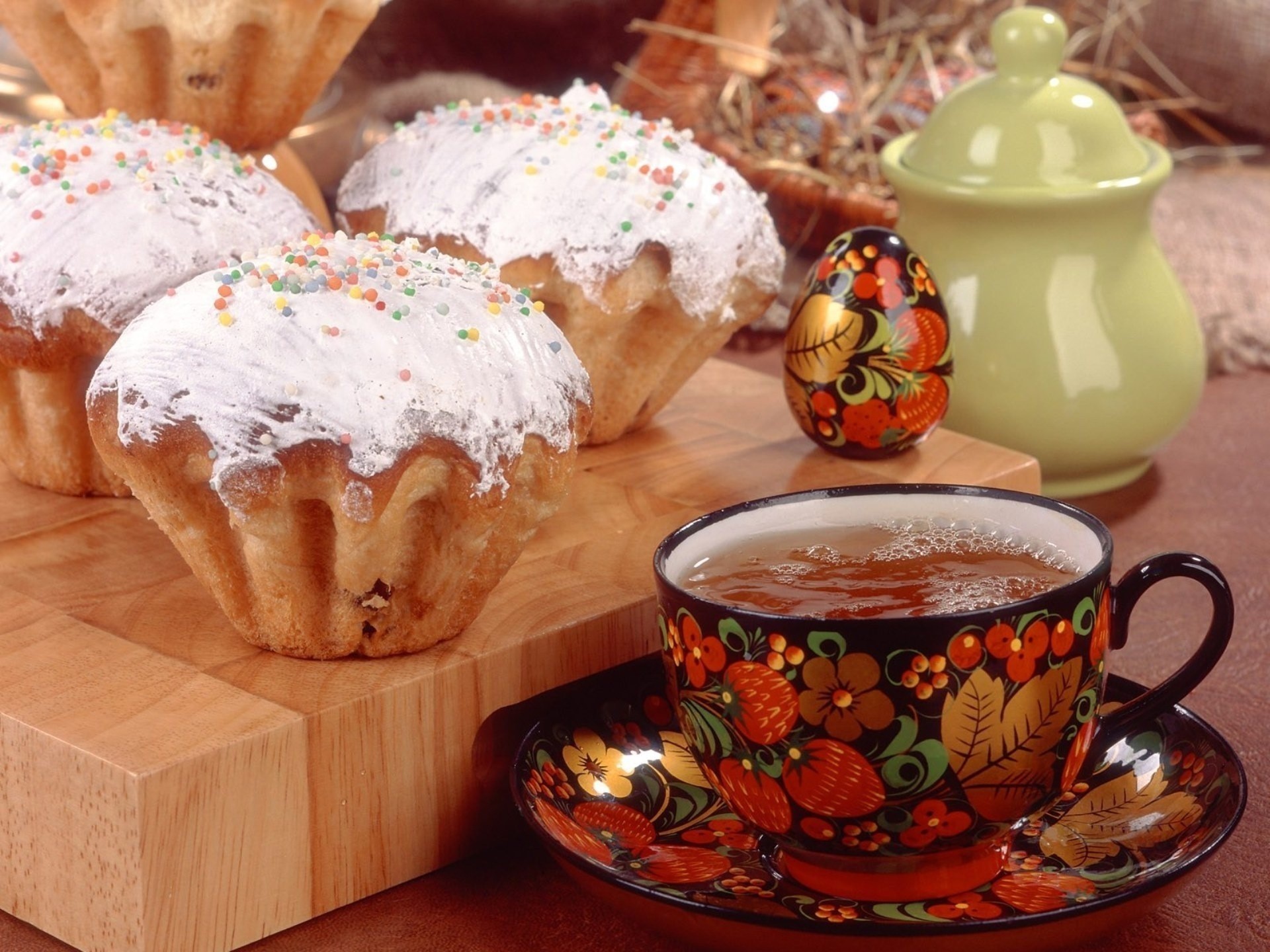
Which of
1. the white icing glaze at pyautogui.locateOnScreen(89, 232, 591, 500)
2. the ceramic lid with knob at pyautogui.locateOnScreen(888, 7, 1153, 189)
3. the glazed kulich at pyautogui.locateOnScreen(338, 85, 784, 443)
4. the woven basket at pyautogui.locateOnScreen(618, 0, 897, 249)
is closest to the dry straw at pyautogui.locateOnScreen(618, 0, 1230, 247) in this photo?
the woven basket at pyautogui.locateOnScreen(618, 0, 897, 249)

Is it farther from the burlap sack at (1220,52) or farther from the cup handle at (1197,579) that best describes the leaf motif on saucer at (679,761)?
the burlap sack at (1220,52)

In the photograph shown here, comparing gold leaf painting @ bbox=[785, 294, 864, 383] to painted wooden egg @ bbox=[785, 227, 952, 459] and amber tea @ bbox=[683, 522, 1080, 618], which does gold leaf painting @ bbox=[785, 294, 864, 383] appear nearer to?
painted wooden egg @ bbox=[785, 227, 952, 459]

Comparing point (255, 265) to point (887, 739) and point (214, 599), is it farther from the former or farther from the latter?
point (887, 739)

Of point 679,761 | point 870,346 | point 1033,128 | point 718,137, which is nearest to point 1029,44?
point 1033,128

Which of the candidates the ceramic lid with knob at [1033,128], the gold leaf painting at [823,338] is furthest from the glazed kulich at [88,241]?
the ceramic lid with knob at [1033,128]

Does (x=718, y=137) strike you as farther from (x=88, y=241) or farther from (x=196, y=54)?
(x=88, y=241)

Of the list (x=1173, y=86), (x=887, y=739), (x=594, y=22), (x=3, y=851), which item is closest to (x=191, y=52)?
(x=3, y=851)
